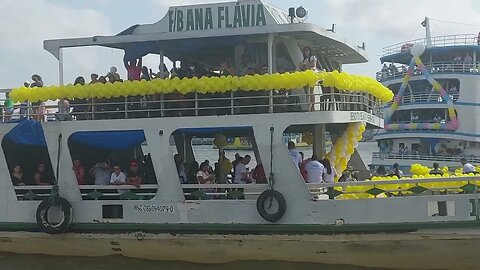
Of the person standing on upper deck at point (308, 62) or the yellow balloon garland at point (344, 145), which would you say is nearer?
the person standing on upper deck at point (308, 62)

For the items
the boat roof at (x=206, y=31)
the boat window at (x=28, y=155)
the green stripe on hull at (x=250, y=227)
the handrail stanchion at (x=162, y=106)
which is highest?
the boat roof at (x=206, y=31)

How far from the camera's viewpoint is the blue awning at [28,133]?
978 cm

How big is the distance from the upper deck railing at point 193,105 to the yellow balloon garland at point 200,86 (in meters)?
0.15

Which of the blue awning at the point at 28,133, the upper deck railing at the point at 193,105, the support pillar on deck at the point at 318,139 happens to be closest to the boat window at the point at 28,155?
the blue awning at the point at 28,133

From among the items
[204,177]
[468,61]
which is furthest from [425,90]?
[204,177]

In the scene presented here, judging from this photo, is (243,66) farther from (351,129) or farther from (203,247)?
(203,247)

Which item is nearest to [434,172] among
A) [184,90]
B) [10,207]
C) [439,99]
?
[184,90]

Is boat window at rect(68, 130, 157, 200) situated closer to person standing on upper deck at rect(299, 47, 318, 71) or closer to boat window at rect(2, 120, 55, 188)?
boat window at rect(2, 120, 55, 188)

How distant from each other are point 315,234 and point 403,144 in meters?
21.4

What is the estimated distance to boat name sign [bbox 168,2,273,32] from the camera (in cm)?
953

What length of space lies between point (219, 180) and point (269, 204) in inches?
63.5

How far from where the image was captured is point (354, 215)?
8.48m

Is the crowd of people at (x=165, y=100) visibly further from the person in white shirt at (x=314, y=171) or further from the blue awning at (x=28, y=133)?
the person in white shirt at (x=314, y=171)

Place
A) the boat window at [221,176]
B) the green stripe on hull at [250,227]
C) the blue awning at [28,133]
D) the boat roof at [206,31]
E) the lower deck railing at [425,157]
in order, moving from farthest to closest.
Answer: the lower deck railing at [425,157] < the blue awning at [28,133] < the boat roof at [206,31] < the boat window at [221,176] < the green stripe on hull at [250,227]
